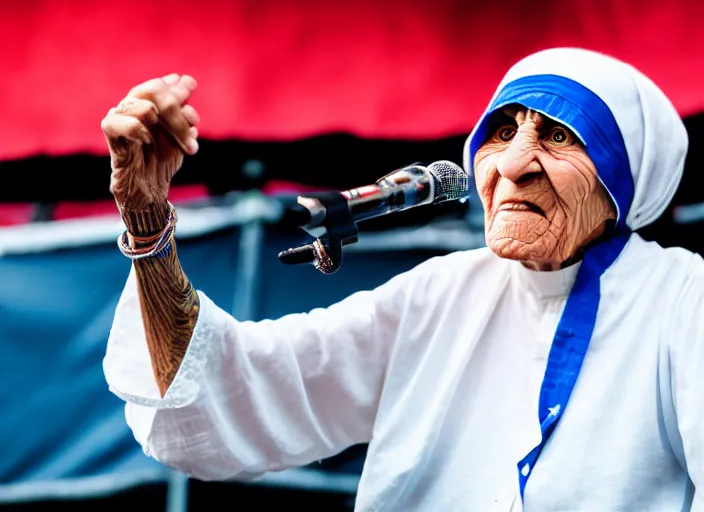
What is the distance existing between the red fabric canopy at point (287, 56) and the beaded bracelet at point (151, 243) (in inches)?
49.0

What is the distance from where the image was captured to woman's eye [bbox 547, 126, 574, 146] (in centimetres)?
232

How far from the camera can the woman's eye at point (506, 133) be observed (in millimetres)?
2422

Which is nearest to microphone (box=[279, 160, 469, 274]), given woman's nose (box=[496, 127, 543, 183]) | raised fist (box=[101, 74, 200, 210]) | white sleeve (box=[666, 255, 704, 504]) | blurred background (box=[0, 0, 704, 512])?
woman's nose (box=[496, 127, 543, 183])

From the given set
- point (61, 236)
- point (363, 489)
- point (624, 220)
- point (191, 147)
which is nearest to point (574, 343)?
point (624, 220)

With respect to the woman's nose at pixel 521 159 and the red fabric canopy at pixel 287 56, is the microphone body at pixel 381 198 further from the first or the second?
the red fabric canopy at pixel 287 56

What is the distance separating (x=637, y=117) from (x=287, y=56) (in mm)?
1359

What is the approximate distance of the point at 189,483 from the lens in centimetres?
326

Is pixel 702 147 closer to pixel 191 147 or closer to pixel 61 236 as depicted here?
pixel 191 147

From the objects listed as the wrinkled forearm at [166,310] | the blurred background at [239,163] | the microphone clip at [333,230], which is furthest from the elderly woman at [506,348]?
the blurred background at [239,163]

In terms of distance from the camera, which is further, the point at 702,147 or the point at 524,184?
the point at 702,147

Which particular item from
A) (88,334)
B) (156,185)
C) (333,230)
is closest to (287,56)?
(88,334)

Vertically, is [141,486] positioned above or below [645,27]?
below

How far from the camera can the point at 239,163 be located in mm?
3348

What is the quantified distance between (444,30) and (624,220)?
116 cm
